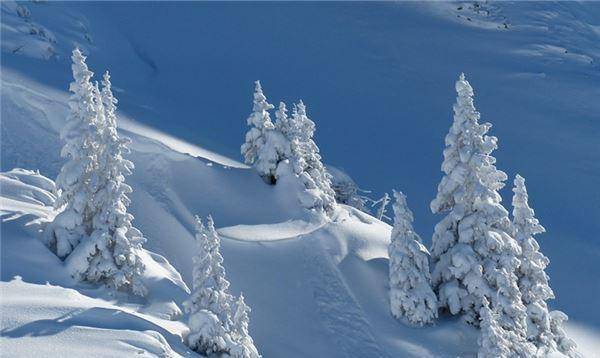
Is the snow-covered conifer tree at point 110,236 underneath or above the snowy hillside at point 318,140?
above

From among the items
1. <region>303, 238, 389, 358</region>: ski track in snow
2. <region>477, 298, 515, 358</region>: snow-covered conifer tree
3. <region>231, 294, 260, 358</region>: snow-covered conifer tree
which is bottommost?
<region>303, 238, 389, 358</region>: ski track in snow

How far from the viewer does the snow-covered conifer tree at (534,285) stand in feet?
82.2

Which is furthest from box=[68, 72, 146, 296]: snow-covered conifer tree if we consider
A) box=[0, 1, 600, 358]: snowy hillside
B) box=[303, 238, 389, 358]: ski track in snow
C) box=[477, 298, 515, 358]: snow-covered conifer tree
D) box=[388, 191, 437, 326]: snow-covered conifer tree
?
box=[477, 298, 515, 358]: snow-covered conifer tree

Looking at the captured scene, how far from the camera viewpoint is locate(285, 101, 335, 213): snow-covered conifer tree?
29.2 metres

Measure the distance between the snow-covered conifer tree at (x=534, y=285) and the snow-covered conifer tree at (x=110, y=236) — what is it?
42.7 feet

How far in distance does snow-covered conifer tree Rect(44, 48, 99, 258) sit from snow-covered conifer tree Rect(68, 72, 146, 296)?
33 cm

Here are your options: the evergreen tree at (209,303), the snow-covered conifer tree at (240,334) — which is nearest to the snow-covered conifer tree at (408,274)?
the snow-covered conifer tree at (240,334)

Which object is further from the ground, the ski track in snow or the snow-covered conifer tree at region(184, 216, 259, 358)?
the snow-covered conifer tree at region(184, 216, 259, 358)

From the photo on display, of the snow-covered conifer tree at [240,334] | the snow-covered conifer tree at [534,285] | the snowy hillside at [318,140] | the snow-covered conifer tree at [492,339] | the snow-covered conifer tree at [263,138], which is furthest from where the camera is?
the snow-covered conifer tree at [263,138]

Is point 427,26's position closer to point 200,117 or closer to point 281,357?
point 200,117

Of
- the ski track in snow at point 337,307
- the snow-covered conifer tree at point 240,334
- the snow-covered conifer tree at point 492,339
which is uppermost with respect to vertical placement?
the snow-covered conifer tree at point 492,339

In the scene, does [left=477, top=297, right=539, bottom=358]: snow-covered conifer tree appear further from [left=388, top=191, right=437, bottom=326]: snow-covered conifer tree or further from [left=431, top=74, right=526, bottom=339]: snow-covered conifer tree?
[left=388, top=191, right=437, bottom=326]: snow-covered conifer tree

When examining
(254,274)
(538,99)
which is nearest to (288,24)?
(538,99)

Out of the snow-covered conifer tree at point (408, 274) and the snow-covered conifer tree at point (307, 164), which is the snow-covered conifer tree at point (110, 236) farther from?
the snow-covered conifer tree at point (408, 274)
